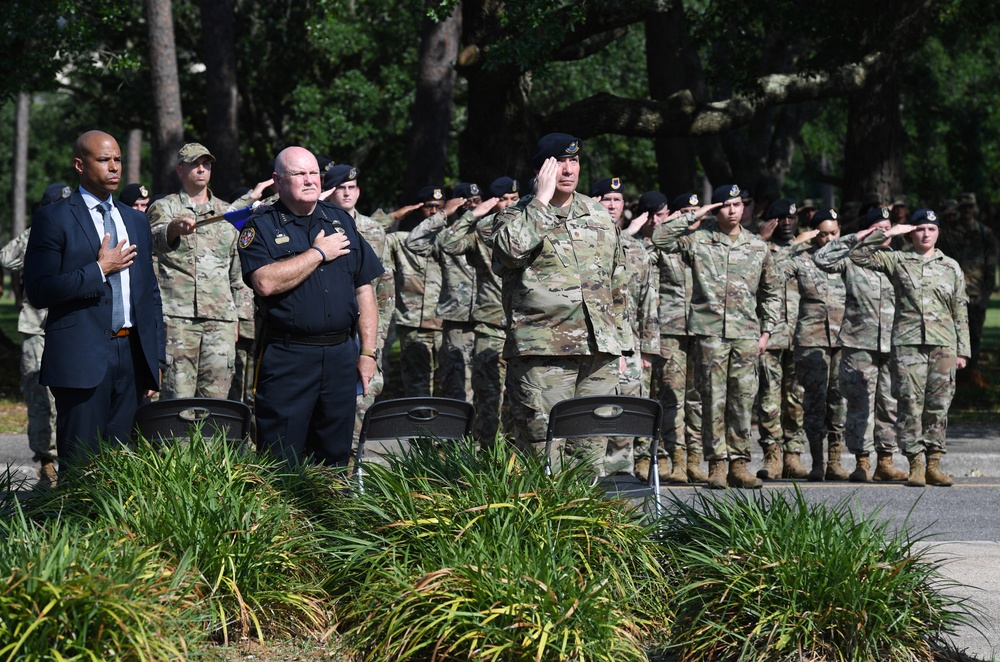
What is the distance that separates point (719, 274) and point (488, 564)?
626 centimetres

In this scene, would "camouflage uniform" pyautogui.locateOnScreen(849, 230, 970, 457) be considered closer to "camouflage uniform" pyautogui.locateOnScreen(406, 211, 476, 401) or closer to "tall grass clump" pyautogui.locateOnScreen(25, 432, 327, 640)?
"camouflage uniform" pyautogui.locateOnScreen(406, 211, 476, 401)

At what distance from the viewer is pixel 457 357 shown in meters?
12.1

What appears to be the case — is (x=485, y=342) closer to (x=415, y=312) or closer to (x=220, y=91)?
(x=415, y=312)

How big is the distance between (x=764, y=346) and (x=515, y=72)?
5224 mm

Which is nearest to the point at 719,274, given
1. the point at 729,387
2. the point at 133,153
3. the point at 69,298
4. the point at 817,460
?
the point at 729,387

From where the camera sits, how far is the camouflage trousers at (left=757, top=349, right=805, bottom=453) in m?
11.8

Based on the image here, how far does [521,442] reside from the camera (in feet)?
25.4

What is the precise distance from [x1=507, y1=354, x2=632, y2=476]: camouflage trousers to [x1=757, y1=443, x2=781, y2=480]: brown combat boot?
4194 millimetres

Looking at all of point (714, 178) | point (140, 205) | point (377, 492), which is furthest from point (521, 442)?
point (714, 178)

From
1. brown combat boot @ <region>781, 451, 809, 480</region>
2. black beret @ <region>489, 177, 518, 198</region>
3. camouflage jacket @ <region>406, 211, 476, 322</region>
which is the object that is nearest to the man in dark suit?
black beret @ <region>489, 177, 518, 198</region>

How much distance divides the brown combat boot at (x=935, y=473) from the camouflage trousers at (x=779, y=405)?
119 cm

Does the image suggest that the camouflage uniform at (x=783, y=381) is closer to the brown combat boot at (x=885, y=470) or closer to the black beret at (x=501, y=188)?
the brown combat boot at (x=885, y=470)

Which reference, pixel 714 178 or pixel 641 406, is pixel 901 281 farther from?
pixel 714 178

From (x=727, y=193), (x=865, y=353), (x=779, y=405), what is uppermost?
(x=727, y=193)
